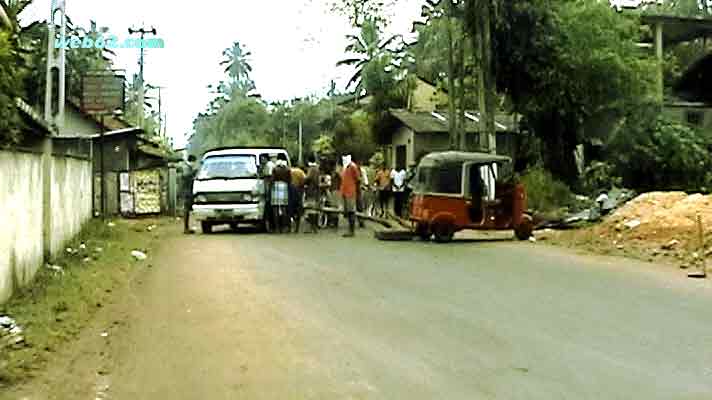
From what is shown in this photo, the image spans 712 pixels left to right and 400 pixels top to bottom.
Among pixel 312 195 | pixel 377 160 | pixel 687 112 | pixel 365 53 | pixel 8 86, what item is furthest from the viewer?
pixel 365 53

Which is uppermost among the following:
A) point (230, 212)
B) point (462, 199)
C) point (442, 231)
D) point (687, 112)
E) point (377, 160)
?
point (687, 112)

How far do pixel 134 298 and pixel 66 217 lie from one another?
20.1ft

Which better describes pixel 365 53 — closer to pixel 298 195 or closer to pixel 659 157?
pixel 659 157

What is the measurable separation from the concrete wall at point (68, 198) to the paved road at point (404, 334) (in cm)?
193

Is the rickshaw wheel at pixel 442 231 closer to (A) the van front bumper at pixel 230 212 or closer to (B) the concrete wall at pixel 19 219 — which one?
(A) the van front bumper at pixel 230 212

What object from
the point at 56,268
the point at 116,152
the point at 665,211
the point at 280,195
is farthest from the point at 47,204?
the point at 116,152

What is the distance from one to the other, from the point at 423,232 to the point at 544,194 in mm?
8477

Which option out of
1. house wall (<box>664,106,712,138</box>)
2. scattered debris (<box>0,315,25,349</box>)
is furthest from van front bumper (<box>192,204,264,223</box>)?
house wall (<box>664,106,712,138</box>)

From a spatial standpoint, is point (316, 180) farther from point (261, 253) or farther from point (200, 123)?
point (200, 123)

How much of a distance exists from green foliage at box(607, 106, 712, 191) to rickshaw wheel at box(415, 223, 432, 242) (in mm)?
14001

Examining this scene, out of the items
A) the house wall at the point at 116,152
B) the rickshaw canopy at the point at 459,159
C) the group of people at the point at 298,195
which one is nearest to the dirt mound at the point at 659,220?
the rickshaw canopy at the point at 459,159

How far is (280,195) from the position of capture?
87.5 feet

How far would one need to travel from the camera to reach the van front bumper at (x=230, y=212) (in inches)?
1057

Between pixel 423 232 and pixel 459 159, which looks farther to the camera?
pixel 423 232
